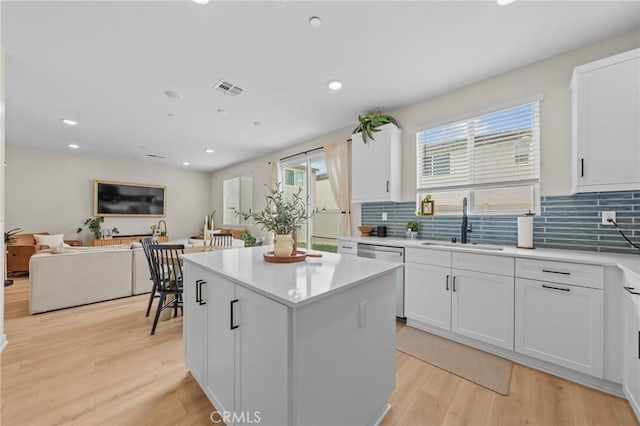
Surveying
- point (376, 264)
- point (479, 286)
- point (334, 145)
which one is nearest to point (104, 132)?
point (334, 145)

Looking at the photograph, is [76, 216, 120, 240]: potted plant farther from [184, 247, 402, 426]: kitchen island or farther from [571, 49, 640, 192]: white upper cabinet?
[571, 49, 640, 192]: white upper cabinet

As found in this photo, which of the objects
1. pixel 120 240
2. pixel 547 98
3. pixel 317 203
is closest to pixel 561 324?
pixel 547 98

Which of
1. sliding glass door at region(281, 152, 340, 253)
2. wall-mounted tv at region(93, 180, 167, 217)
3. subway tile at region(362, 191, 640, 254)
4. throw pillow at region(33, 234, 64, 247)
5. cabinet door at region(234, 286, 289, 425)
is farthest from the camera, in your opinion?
wall-mounted tv at region(93, 180, 167, 217)

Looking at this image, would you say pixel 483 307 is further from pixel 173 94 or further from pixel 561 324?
pixel 173 94

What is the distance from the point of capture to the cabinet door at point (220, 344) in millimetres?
1311

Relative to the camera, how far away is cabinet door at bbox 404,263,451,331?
96.1 inches

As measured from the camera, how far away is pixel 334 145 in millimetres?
4199

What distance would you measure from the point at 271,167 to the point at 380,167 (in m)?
2.95

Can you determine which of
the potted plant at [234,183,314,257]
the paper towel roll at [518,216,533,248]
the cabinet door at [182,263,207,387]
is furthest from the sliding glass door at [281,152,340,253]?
the cabinet door at [182,263,207,387]

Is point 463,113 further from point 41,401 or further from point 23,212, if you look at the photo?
point 23,212

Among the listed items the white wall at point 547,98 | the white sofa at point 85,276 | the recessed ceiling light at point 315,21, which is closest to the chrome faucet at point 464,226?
the white wall at point 547,98

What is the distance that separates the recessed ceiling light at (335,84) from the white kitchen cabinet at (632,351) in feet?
9.09

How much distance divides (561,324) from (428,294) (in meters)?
0.97

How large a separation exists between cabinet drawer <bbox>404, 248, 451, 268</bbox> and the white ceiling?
1801 mm
